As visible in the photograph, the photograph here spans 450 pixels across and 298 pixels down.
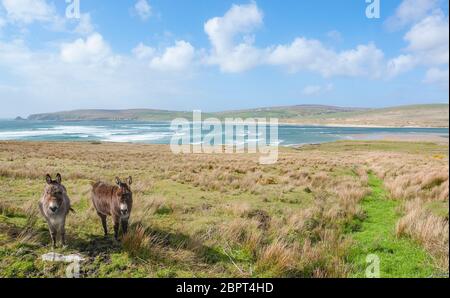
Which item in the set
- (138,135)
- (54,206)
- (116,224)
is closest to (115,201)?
(116,224)

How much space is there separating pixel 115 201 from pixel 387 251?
244 inches

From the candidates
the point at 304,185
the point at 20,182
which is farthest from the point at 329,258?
the point at 20,182

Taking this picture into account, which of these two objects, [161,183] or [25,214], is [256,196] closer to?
[161,183]

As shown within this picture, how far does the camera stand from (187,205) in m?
10.5

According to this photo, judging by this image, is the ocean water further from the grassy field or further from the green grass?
the green grass

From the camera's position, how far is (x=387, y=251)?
22.7 ft

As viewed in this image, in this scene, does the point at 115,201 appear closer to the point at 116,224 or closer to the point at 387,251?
the point at 116,224

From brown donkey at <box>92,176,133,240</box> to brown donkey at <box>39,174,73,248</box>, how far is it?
0.79 metres

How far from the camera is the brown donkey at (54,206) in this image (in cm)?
530

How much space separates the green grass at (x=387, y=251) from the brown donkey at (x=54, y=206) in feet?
18.5

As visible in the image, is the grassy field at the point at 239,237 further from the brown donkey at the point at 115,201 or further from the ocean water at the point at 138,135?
the ocean water at the point at 138,135
